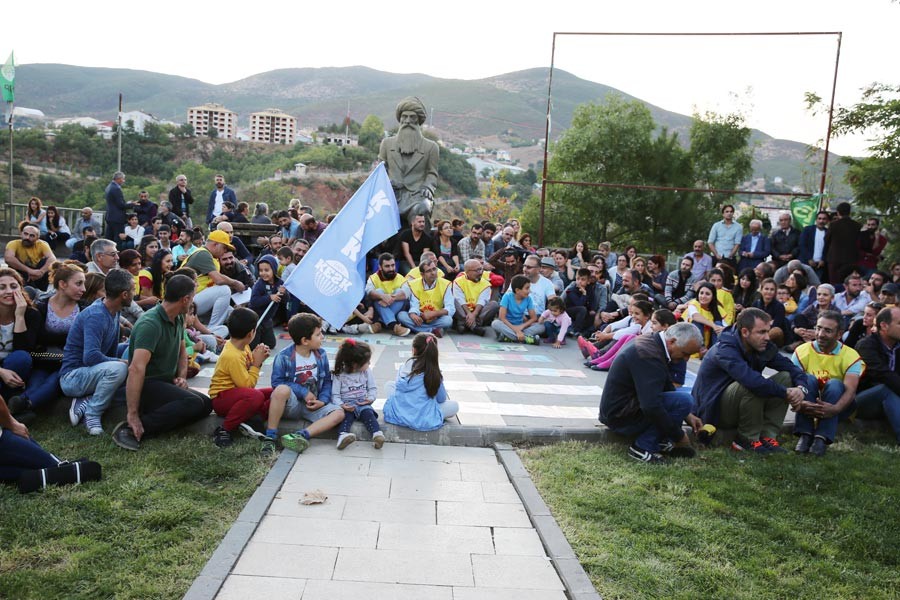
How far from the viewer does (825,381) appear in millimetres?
7375

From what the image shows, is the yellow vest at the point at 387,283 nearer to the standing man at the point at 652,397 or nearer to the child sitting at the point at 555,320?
the child sitting at the point at 555,320

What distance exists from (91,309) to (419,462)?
10.1ft

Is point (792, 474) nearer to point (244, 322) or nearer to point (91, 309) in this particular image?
point (244, 322)

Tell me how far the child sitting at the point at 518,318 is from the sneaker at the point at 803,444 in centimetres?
507

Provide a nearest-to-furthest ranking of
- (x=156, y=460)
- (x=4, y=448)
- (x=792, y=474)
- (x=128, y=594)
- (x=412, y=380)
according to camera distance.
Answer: (x=128, y=594) < (x=4, y=448) < (x=156, y=460) < (x=792, y=474) < (x=412, y=380)

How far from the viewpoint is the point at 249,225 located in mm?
16094

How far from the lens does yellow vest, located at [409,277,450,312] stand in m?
11.7

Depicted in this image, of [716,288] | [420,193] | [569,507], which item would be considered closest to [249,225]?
[420,193]

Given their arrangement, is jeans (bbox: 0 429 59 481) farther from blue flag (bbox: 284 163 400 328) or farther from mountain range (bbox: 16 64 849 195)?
mountain range (bbox: 16 64 849 195)

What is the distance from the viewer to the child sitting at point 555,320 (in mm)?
Answer: 11625

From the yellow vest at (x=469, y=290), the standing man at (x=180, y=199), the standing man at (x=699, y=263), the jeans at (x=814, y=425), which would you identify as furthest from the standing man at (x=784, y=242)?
the standing man at (x=180, y=199)

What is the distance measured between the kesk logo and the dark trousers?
139cm

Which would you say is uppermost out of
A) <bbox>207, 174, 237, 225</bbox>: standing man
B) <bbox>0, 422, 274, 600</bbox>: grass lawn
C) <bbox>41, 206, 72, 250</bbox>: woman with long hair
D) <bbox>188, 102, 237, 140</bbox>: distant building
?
<bbox>188, 102, 237, 140</bbox>: distant building

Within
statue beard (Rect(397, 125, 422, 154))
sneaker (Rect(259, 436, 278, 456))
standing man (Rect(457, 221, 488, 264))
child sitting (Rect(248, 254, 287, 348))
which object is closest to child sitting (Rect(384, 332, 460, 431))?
sneaker (Rect(259, 436, 278, 456))
